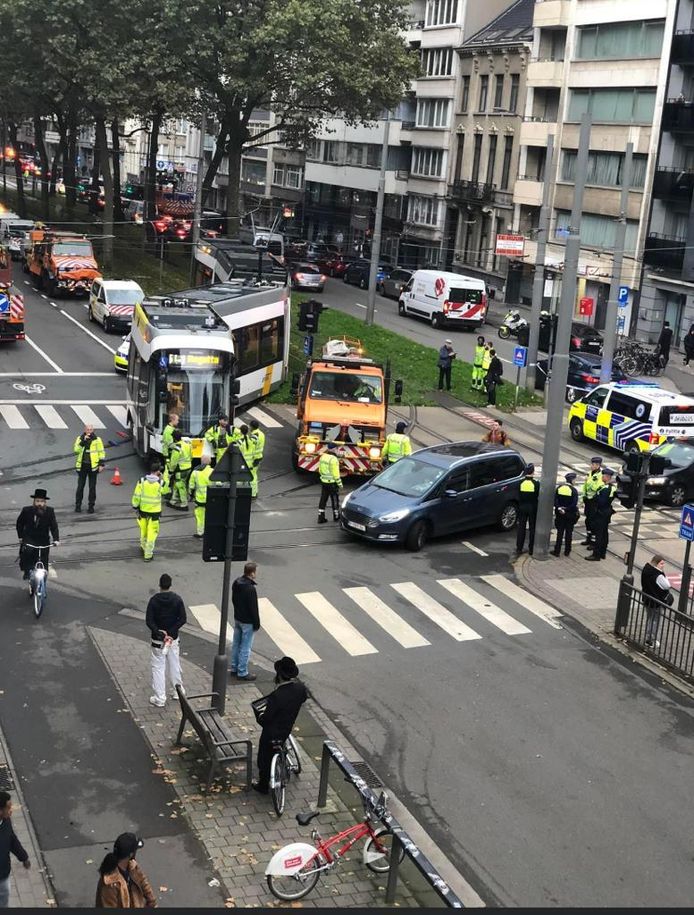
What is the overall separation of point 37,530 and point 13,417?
14625 mm

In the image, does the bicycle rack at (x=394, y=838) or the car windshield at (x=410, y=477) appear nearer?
the bicycle rack at (x=394, y=838)

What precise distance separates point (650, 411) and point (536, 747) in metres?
18.6

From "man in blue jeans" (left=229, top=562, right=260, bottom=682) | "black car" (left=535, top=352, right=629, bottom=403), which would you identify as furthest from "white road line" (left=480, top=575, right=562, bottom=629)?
"black car" (left=535, top=352, right=629, bottom=403)

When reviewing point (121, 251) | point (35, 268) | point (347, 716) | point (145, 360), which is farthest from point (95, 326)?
point (347, 716)

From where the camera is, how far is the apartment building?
5419cm

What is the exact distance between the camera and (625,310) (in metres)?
55.3

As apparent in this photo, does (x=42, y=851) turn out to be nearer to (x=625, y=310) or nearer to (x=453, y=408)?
(x=453, y=408)

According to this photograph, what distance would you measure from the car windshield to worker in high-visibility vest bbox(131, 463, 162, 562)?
15.9 ft

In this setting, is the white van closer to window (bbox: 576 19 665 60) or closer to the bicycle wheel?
window (bbox: 576 19 665 60)

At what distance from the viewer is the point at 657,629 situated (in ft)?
59.8

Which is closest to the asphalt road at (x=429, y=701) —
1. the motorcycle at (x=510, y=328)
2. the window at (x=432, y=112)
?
the motorcycle at (x=510, y=328)

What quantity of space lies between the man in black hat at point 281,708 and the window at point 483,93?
60.3m

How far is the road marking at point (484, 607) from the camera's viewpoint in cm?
1922

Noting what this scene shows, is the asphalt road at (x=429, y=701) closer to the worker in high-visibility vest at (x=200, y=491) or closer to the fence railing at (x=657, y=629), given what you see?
the worker in high-visibility vest at (x=200, y=491)
